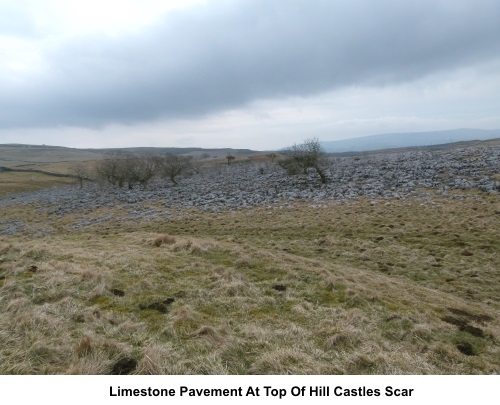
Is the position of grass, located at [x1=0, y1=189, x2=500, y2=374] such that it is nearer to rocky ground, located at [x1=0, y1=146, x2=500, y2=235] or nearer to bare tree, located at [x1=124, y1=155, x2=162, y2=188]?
rocky ground, located at [x1=0, y1=146, x2=500, y2=235]

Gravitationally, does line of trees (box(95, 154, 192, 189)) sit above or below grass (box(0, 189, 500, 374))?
above

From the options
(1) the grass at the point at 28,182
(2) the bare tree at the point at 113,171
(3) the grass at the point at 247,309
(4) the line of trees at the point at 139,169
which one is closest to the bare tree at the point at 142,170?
(4) the line of trees at the point at 139,169

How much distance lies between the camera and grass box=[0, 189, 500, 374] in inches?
235

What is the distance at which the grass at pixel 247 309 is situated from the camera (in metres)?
5.96

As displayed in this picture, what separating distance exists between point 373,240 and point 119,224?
2134cm

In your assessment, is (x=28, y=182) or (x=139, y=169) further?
(x=28, y=182)

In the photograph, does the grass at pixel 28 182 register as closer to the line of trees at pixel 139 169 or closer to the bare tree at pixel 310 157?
the line of trees at pixel 139 169

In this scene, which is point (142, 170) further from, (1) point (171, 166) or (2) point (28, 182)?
(2) point (28, 182)

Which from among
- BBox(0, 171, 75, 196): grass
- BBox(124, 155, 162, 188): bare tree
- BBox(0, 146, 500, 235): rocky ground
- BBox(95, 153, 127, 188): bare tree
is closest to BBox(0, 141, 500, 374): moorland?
BBox(0, 146, 500, 235): rocky ground

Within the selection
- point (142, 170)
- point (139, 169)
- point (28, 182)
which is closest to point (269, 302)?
point (142, 170)

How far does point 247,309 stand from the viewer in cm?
842

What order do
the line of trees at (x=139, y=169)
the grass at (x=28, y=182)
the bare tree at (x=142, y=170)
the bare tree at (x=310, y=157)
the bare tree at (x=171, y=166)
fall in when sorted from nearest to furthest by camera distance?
1. the bare tree at (x=310, y=157)
2. the bare tree at (x=142, y=170)
3. the line of trees at (x=139, y=169)
4. the bare tree at (x=171, y=166)
5. the grass at (x=28, y=182)

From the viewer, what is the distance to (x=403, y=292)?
35.0ft
